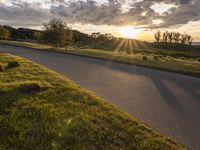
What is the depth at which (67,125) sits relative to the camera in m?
5.95

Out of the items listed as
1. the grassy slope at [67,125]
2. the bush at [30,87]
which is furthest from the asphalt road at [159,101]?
the bush at [30,87]

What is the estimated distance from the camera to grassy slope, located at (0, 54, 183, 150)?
16.7 feet

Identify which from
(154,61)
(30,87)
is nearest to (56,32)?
(154,61)

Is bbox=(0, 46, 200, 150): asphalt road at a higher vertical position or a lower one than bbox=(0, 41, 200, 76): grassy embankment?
lower

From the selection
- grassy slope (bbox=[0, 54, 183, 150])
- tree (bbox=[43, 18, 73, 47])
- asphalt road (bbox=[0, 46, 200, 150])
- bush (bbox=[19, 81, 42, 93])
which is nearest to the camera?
grassy slope (bbox=[0, 54, 183, 150])

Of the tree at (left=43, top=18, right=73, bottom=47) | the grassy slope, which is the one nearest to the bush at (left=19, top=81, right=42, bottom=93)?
the grassy slope

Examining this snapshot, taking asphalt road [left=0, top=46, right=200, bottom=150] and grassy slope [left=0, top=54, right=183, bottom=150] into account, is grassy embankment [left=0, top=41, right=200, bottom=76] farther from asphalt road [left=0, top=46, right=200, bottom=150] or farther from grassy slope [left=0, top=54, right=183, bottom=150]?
grassy slope [left=0, top=54, right=183, bottom=150]

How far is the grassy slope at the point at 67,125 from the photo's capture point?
5088 millimetres

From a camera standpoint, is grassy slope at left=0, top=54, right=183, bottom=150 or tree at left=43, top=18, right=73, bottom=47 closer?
grassy slope at left=0, top=54, right=183, bottom=150

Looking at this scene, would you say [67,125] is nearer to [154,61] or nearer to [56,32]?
[154,61]

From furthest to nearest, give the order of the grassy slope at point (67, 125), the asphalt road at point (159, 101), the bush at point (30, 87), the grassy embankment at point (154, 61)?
the grassy embankment at point (154, 61) → the bush at point (30, 87) → the asphalt road at point (159, 101) → the grassy slope at point (67, 125)

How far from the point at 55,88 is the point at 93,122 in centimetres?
368

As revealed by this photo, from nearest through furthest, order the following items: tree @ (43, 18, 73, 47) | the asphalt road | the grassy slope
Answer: the grassy slope
the asphalt road
tree @ (43, 18, 73, 47)

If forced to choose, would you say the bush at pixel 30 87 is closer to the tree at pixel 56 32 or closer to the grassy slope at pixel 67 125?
the grassy slope at pixel 67 125
